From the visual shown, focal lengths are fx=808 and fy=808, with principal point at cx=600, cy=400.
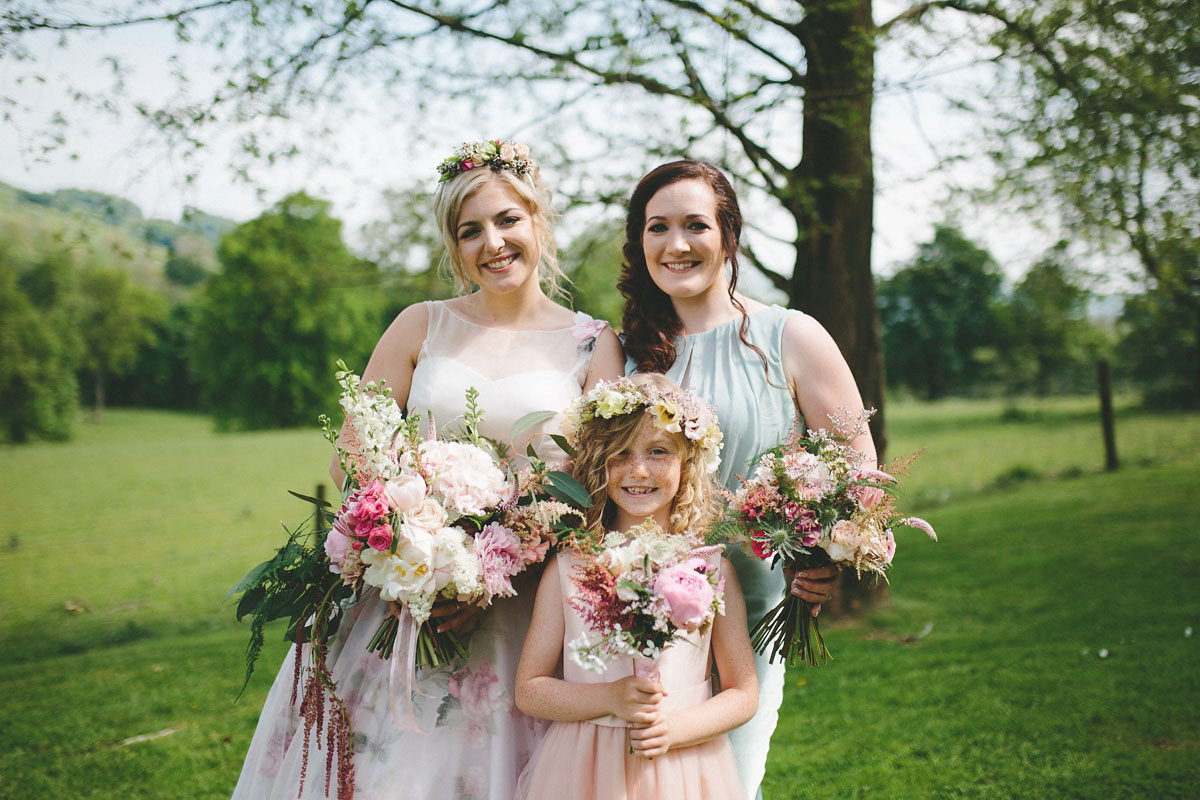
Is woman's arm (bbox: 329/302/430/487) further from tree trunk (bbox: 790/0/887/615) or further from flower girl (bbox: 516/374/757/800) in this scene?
tree trunk (bbox: 790/0/887/615)

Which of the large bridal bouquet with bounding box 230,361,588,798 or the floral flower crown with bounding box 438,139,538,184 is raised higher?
the floral flower crown with bounding box 438,139,538,184

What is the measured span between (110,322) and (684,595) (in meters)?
44.7

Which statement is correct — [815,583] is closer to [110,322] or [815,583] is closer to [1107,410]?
[1107,410]

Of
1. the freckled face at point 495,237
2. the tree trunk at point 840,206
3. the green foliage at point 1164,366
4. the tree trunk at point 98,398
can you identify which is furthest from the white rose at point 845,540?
the tree trunk at point 98,398

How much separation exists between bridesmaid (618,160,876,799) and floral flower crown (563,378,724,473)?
0.81 feet

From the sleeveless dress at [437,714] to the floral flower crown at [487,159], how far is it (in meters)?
0.87

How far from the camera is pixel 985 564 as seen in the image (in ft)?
29.7

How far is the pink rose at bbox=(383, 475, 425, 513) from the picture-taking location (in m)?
2.37

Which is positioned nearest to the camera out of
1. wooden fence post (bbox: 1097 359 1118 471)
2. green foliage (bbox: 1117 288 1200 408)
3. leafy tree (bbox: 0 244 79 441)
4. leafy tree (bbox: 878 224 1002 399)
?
wooden fence post (bbox: 1097 359 1118 471)

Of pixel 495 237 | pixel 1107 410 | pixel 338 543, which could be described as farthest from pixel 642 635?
pixel 1107 410

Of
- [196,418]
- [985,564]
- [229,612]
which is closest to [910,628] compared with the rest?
[985,564]

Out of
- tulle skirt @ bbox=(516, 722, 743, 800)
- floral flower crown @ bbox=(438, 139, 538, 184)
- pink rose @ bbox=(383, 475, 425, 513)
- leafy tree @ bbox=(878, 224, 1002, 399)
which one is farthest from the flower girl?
leafy tree @ bbox=(878, 224, 1002, 399)

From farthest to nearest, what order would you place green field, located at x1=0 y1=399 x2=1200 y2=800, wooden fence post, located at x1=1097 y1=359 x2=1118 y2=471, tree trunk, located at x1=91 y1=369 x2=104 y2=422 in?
tree trunk, located at x1=91 y1=369 x2=104 y2=422, wooden fence post, located at x1=1097 y1=359 x2=1118 y2=471, green field, located at x1=0 y1=399 x2=1200 y2=800

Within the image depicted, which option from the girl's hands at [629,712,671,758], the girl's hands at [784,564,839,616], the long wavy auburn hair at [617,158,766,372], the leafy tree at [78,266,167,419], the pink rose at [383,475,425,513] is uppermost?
the leafy tree at [78,266,167,419]
